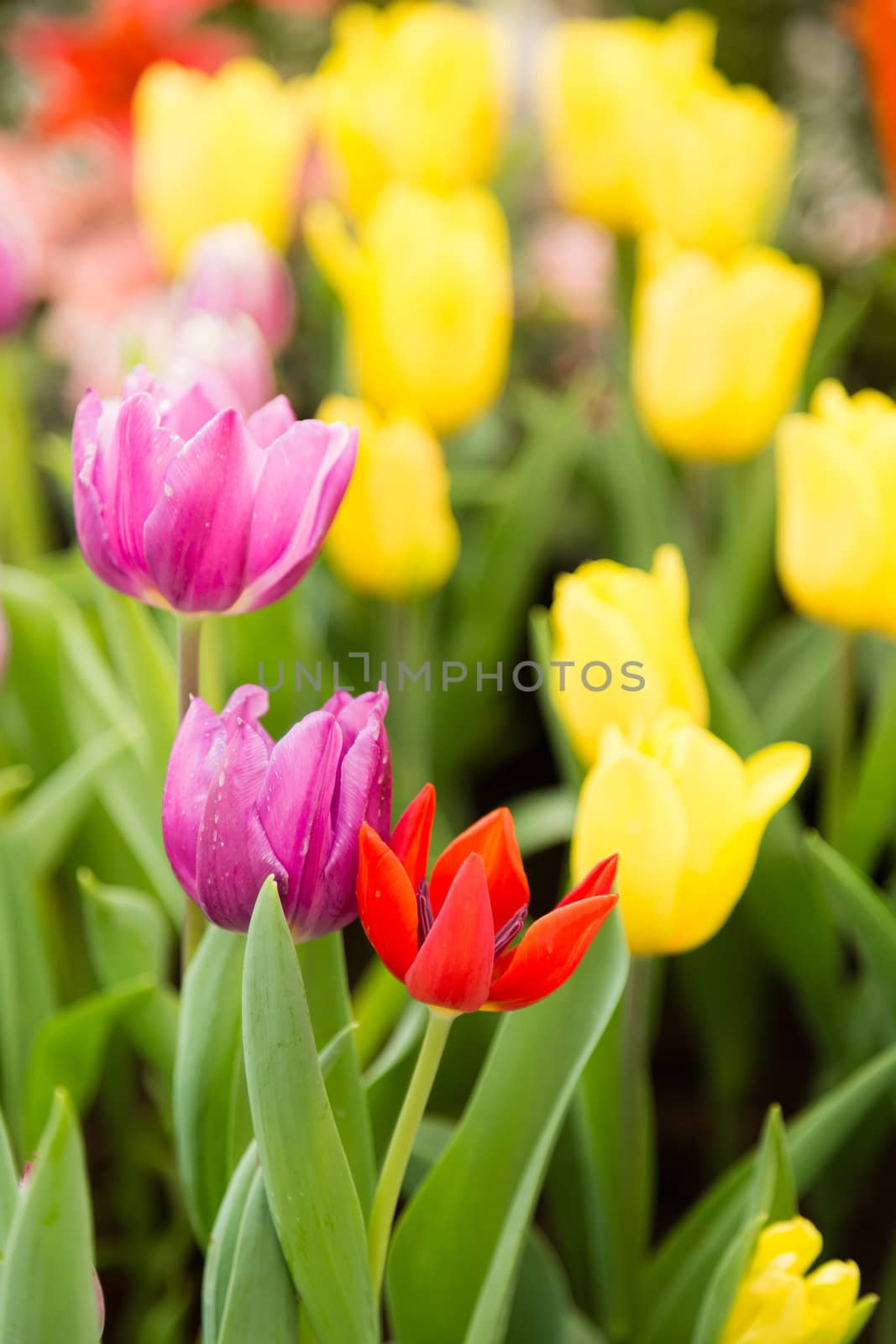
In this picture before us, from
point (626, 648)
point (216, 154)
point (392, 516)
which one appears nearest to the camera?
point (626, 648)

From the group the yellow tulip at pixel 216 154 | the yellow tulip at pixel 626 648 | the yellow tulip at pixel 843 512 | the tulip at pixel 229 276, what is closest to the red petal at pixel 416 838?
the yellow tulip at pixel 626 648

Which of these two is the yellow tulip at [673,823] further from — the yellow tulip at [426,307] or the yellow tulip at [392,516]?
the yellow tulip at [426,307]

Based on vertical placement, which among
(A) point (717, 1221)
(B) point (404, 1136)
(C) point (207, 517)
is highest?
(C) point (207, 517)

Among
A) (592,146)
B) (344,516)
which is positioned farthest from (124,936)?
(592,146)

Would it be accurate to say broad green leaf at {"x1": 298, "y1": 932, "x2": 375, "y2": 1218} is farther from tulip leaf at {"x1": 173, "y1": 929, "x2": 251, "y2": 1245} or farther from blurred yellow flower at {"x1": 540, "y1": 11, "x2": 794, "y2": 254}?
blurred yellow flower at {"x1": 540, "y1": 11, "x2": 794, "y2": 254}

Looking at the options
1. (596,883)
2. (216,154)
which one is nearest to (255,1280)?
(596,883)

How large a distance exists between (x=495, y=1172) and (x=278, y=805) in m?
0.15

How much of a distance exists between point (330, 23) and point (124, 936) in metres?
1.18

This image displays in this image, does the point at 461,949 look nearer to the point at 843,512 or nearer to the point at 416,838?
the point at 416,838

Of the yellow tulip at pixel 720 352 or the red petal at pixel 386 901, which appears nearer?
the red petal at pixel 386 901

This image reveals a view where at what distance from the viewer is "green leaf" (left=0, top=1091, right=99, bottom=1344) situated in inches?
11.5

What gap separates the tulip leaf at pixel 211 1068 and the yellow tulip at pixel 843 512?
0.27 m

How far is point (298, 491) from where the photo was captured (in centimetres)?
34

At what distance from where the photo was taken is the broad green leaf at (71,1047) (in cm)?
42
